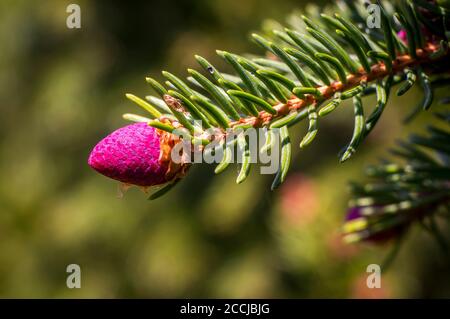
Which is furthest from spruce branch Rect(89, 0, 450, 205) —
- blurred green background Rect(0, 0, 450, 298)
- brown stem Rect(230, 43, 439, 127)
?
blurred green background Rect(0, 0, 450, 298)

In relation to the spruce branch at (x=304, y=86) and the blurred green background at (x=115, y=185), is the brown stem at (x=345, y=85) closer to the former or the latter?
the spruce branch at (x=304, y=86)

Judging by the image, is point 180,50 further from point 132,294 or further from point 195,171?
point 132,294

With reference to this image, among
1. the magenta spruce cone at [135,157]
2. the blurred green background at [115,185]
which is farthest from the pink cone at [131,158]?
the blurred green background at [115,185]

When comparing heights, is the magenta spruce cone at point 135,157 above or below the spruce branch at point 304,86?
below

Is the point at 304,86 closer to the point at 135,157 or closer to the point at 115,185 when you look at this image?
the point at 135,157

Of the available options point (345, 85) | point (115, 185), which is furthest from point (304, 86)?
point (115, 185)

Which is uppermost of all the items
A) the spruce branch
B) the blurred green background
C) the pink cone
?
the blurred green background

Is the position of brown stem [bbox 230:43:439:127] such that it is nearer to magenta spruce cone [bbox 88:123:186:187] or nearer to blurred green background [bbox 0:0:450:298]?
magenta spruce cone [bbox 88:123:186:187]

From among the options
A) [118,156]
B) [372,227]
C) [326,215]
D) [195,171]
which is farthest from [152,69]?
[118,156]
